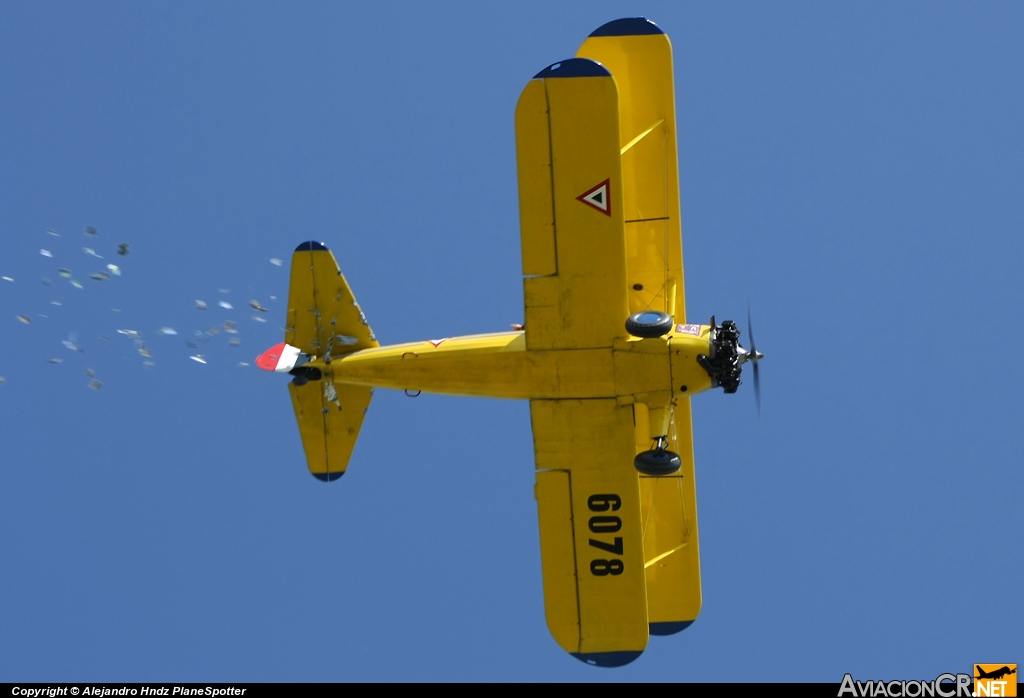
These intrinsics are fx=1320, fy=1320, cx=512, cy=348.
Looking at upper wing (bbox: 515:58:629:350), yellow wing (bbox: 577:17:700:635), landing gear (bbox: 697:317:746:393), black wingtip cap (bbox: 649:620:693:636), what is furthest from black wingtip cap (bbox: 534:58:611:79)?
black wingtip cap (bbox: 649:620:693:636)

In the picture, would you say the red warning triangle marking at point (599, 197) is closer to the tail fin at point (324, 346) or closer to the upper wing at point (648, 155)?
the upper wing at point (648, 155)

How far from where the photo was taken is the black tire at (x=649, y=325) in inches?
731

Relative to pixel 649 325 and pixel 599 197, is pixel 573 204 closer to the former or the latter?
pixel 599 197

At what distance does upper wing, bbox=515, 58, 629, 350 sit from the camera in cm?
1858

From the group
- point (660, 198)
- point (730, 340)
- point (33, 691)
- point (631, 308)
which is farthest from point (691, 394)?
point (33, 691)

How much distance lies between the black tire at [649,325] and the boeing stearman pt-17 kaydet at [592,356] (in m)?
0.03

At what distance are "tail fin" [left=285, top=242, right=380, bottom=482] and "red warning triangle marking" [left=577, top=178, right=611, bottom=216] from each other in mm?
4835

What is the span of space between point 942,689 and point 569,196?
960 cm

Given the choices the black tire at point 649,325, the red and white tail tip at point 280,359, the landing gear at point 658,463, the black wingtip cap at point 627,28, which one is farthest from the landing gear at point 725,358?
the red and white tail tip at point 280,359

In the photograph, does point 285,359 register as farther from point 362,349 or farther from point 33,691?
point 33,691

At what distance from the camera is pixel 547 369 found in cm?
1967

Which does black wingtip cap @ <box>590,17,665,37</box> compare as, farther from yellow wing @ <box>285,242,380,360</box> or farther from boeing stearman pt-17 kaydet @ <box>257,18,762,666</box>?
yellow wing @ <box>285,242,380,360</box>

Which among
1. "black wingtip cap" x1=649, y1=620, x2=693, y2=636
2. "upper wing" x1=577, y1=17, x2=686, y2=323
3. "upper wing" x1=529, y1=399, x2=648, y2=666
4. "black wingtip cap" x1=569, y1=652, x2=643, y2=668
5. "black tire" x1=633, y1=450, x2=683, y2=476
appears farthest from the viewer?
"black wingtip cap" x1=649, y1=620, x2=693, y2=636

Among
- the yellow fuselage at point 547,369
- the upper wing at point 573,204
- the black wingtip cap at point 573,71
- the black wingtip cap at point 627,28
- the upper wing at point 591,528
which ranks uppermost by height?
the black wingtip cap at point 627,28
